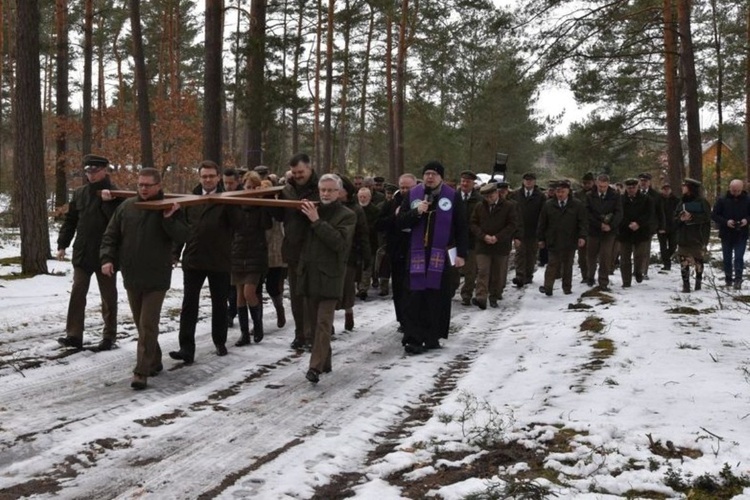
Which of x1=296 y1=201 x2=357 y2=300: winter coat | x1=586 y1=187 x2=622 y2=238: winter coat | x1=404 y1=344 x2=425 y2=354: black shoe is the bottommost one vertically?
x1=404 y1=344 x2=425 y2=354: black shoe

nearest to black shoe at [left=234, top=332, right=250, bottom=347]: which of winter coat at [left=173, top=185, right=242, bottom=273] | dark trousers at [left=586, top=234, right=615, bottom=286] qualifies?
winter coat at [left=173, top=185, right=242, bottom=273]

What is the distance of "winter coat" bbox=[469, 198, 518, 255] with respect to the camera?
12.1 meters

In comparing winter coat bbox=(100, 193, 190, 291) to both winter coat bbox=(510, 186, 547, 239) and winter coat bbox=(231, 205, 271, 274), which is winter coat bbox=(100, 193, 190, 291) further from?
winter coat bbox=(510, 186, 547, 239)

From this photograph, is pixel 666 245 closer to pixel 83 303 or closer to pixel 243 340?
pixel 243 340

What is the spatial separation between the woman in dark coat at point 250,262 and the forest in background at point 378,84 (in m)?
5.94

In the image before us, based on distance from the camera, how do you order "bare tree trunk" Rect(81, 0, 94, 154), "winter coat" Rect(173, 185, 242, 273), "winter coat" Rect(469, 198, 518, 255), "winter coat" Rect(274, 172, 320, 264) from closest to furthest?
"winter coat" Rect(274, 172, 320, 264)
"winter coat" Rect(173, 185, 242, 273)
"winter coat" Rect(469, 198, 518, 255)
"bare tree trunk" Rect(81, 0, 94, 154)

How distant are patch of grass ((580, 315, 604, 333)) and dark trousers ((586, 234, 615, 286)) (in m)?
3.97

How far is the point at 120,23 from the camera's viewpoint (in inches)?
1399

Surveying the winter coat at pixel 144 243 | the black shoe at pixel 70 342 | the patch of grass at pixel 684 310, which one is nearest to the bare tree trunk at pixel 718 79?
the patch of grass at pixel 684 310

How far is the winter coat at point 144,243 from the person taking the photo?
21.0 ft

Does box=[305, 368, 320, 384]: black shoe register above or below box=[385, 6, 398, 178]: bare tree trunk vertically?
below

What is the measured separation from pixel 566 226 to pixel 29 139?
32.2 ft

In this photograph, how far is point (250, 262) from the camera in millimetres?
8453

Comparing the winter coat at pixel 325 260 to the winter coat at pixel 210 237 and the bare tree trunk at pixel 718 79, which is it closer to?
the winter coat at pixel 210 237
